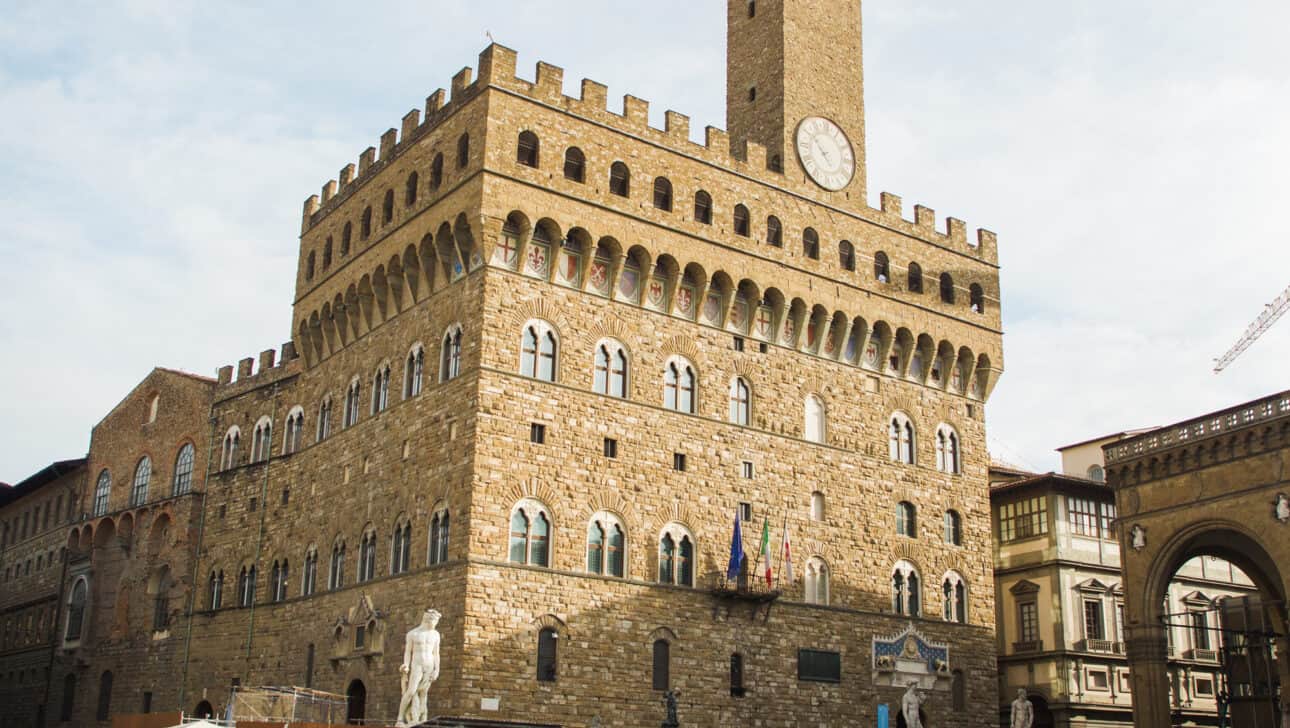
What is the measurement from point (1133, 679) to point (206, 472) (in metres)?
29.8

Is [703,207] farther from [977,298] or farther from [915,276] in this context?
[977,298]

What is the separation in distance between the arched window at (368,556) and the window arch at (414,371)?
3.78 m

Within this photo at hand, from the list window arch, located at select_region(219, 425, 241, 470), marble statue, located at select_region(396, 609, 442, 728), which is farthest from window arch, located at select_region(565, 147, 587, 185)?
window arch, located at select_region(219, 425, 241, 470)

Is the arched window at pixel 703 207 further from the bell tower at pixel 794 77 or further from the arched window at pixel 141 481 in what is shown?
the arched window at pixel 141 481

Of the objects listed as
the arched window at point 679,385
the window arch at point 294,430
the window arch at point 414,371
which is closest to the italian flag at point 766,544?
the arched window at point 679,385

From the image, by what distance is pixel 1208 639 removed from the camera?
48.0 metres

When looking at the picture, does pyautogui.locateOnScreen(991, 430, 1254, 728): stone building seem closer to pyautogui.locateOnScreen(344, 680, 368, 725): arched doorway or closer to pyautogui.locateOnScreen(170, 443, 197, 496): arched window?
pyautogui.locateOnScreen(344, 680, 368, 725): arched doorway

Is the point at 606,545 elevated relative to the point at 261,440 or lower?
lower

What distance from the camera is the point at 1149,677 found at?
34.9 m

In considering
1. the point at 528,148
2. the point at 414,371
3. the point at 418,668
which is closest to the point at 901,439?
the point at 528,148

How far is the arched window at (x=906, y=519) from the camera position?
3922 cm

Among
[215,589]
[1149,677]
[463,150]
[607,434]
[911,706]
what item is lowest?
[911,706]

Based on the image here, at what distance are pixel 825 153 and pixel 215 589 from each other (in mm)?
23542

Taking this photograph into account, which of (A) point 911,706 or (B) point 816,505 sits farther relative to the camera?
(B) point 816,505
